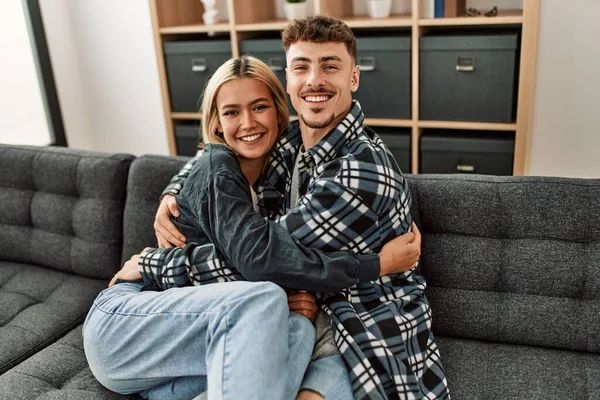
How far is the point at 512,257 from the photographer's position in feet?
5.54

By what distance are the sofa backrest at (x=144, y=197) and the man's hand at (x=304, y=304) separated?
66cm

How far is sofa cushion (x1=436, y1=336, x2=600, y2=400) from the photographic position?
1524 millimetres

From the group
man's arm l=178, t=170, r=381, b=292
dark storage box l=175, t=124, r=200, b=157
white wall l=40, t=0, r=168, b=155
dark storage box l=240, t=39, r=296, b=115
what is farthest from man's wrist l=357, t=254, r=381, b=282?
white wall l=40, t=0, r=168, b=155

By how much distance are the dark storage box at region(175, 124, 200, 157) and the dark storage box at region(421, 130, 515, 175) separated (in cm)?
110

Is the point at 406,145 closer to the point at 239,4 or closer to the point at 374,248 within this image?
the point at 239,4

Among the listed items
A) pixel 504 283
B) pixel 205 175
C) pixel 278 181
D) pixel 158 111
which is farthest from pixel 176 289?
pixel 158 111

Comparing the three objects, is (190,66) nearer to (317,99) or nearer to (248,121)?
(248,121)

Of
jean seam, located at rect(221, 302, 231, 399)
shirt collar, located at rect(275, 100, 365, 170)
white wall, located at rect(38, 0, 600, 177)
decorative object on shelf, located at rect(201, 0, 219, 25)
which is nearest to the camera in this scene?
jean seam, located at rect(221, 302, 231, 399)

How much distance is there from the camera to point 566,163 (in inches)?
112

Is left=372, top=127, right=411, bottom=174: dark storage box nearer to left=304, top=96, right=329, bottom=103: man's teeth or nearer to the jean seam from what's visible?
left=304, top=96, right=329, bottom=103: man's teeth

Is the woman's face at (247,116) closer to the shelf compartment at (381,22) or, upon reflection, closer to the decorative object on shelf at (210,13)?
the shelf compartment at (381,22)

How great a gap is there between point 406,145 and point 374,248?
128 cm

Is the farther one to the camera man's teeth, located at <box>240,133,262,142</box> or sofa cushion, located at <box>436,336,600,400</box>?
man's teeth, located at <box>240,133,262,142</box>

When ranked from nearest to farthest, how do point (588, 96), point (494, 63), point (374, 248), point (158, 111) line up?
point (374, 248), point (494, 63), point (588, 96), point (158, 111)
